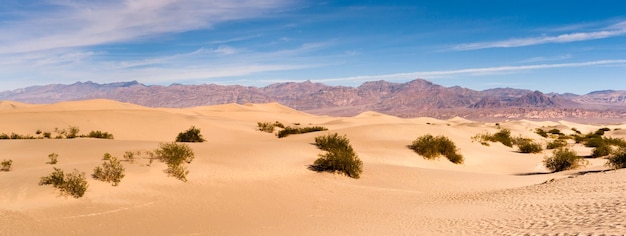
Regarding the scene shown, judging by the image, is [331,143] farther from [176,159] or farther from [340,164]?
[176,159]

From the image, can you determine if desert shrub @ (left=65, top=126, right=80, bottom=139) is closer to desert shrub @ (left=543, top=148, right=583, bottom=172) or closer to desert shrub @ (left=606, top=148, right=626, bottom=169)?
desert shrub @ (left=543, top=148, right=583, bottom=172)

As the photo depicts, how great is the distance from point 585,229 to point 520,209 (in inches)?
130

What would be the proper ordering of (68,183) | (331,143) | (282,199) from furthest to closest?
1. (331,143)
2. (282,199)
3. (68,183)

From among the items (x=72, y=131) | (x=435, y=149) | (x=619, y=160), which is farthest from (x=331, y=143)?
(x=72, y=131)

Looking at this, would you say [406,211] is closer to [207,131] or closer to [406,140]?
[406,140]

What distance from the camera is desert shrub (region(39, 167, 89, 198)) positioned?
1051cm

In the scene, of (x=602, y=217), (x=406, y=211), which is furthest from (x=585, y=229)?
(x=406, y=211)

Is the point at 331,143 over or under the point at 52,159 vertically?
over

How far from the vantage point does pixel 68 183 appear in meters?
10.6

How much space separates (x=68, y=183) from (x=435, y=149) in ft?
57.2

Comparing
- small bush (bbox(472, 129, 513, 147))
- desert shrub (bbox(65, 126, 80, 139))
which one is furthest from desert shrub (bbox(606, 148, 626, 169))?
desert shrub (bbox(65, 126, 80, 139))

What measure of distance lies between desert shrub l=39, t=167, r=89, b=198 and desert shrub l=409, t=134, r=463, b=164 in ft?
54.2

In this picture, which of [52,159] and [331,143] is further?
[331,143]

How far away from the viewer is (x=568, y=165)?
21.1 meters
